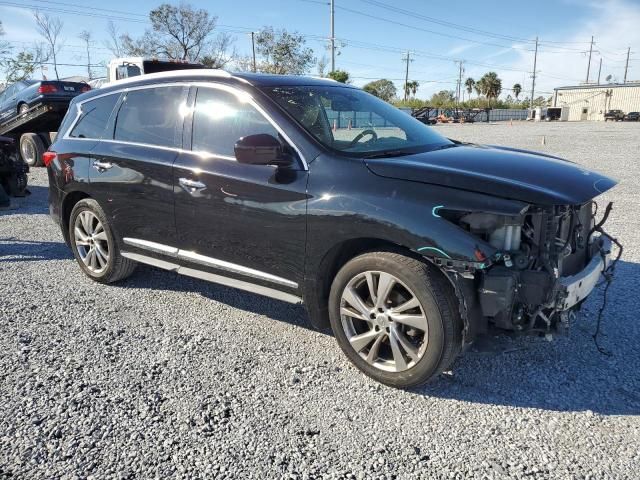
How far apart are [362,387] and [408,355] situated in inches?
14.4

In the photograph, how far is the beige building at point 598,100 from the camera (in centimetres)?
7250

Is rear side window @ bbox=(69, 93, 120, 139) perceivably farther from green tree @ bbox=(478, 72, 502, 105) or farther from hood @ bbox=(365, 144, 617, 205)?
green tree @ bbox=(478, 72, 502, 105)

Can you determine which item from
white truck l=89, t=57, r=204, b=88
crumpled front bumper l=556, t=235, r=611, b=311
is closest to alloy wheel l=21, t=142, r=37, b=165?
white truck l=89, t=57, r=204, b=88

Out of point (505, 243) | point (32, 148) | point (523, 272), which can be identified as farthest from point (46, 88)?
point (523, 272)

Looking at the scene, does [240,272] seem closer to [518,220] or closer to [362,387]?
[362,387]

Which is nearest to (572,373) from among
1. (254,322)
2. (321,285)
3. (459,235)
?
(459,235)

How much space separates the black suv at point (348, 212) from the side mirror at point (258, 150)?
0.01m

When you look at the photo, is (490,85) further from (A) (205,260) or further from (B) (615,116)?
(A) (205,260)

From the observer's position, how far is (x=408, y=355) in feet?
10.2

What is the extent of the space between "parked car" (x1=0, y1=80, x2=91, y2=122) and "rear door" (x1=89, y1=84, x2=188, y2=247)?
34.1 ft

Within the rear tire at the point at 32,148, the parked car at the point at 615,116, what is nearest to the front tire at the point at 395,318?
the rear tire at the point at 32,148

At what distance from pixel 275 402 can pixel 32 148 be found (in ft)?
43.3

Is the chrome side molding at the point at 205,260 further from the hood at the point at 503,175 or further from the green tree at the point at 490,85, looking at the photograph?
the green tree at the point at 490,85

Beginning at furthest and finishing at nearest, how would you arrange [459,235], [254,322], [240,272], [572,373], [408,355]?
1. [254,322]
2. [240,272]
3. [572,373]
4. [408,355]
5. [459,235]
